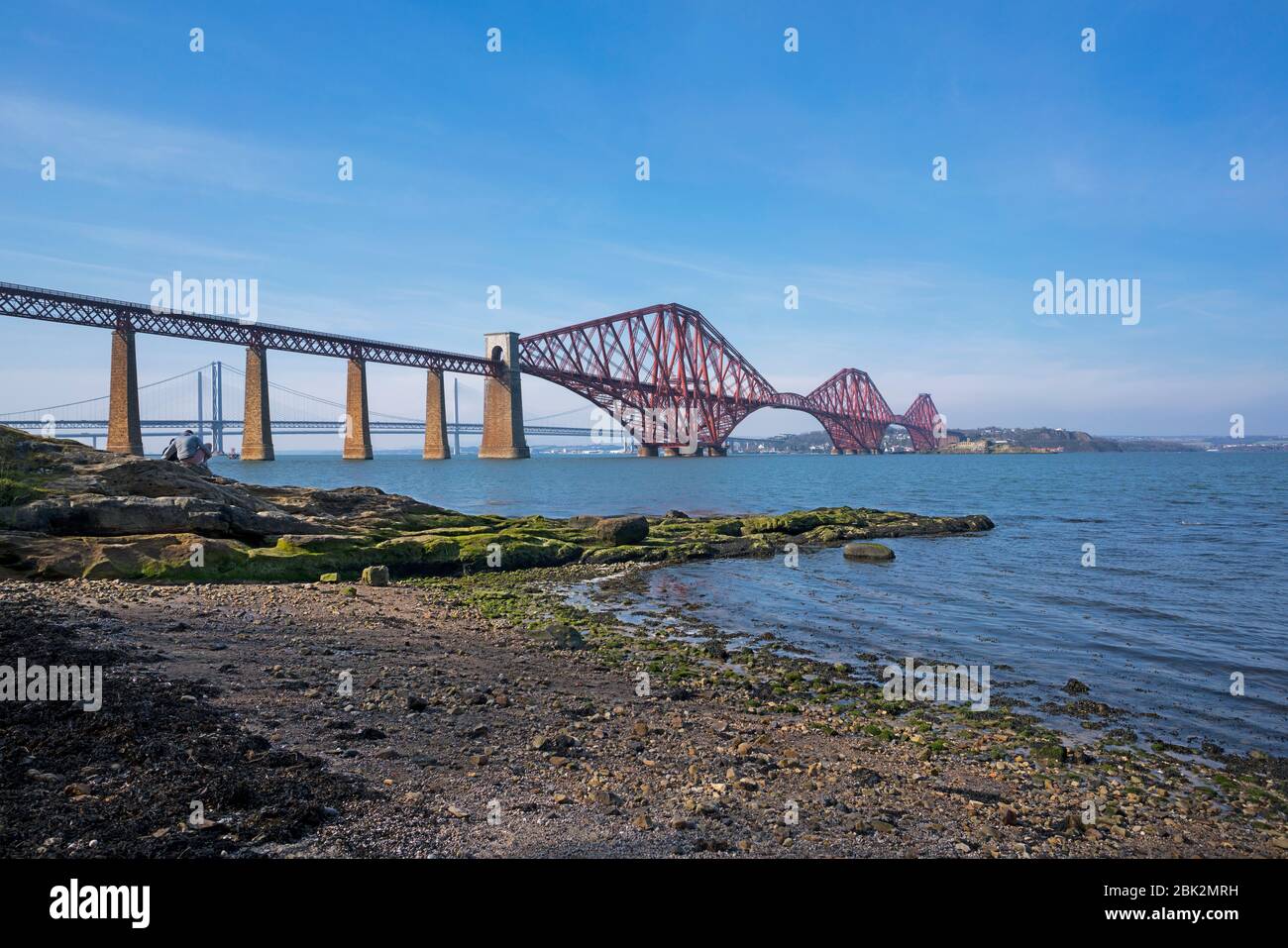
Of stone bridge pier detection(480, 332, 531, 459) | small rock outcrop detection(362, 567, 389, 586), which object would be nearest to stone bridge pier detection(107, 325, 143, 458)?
stone bridge pier detection(480, 332, 531, 459)

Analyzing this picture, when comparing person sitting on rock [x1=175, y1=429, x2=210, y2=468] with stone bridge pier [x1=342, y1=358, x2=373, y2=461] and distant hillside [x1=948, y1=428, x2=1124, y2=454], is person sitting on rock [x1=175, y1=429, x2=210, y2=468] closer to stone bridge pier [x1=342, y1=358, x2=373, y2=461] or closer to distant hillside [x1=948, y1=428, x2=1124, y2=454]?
stone bridge pier [x1=342, y1=358, x2=373, y2=461]

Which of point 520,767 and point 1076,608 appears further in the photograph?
point 1076,608

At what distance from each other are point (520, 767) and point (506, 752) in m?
0.33

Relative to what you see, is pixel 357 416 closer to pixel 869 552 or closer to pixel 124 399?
pixel 124 399

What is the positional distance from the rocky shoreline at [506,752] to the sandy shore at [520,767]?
21mm

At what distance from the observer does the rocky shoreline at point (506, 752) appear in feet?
13.4

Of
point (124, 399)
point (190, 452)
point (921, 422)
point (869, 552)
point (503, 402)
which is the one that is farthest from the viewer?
point (921, 422)

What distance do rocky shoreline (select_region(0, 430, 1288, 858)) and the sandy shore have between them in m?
0.02

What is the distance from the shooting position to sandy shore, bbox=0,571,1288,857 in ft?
13.2

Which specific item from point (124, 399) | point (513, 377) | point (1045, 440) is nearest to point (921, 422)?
point (1045, 440)

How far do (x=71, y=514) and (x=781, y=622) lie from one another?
11.7 metres

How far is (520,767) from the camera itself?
523 centimetres

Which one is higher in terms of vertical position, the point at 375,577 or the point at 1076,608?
the point at 375,577
